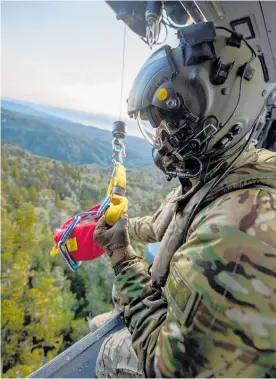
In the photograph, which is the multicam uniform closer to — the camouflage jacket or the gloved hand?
the camouflage jacket

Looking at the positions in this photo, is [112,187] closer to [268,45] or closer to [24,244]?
[268,45]

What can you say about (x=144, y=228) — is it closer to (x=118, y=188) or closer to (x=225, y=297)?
(x=118, y=188)

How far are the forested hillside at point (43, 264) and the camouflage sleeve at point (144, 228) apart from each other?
5702 millimetres

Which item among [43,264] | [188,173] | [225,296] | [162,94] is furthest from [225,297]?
[43,264]

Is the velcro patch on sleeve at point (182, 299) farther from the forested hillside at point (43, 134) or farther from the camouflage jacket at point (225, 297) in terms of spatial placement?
the forested hillside at point (43, 134)

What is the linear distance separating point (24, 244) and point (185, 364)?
14677mm

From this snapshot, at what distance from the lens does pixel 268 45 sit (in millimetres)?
1721

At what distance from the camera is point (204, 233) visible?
2.42ft

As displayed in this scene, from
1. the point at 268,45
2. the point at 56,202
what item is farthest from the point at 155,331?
the point at 56,202

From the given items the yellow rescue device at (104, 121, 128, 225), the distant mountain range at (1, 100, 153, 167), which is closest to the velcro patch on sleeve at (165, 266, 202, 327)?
the yellow rescue device at (104, 121, 128, 225)

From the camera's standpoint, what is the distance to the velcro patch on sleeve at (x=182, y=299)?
693mm

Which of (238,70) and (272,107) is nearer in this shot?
(238,70)

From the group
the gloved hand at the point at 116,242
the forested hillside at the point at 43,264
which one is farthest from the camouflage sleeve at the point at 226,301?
the forested hillside at the point at 43,264

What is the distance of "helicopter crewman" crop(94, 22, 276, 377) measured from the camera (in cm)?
67
